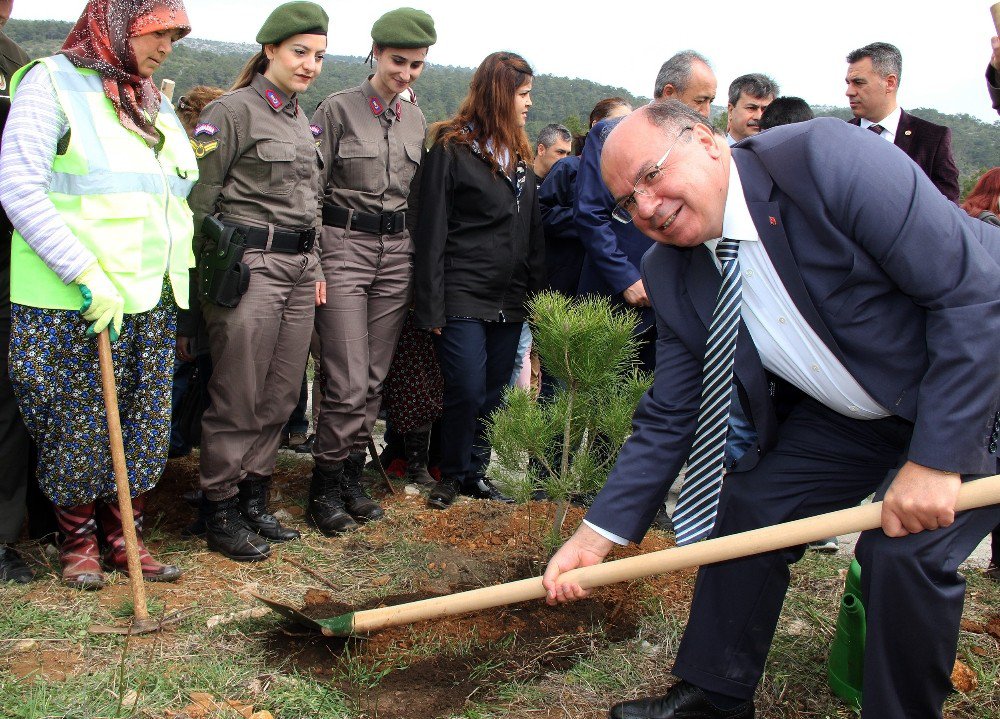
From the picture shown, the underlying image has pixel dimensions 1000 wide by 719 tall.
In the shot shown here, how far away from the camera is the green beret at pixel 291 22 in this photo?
358 cm

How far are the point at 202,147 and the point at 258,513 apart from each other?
1.54 meters

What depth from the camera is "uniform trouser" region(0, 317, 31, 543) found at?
3.15m

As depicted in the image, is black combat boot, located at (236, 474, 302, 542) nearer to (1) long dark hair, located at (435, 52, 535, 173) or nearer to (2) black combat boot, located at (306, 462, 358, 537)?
(2) black combat boot, located at (306, 462, 358, 537)

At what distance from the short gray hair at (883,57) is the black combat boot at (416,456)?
10.3 feet

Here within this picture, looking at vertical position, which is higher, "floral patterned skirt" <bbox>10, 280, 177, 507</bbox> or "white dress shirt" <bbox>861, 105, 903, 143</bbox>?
"white dress shirt" <bbox>861, 105, 903, 143</bbox>

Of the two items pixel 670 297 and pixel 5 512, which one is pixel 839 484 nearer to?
pixel 670 297

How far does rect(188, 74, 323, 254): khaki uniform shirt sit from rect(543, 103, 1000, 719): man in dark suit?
5.53 ft

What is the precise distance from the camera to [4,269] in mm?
3152

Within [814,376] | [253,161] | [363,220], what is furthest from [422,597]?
[253,161]

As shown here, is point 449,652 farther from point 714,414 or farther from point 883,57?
point 883,57

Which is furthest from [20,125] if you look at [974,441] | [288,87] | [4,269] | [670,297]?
[974,441]

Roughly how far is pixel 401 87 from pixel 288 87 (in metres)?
0.62

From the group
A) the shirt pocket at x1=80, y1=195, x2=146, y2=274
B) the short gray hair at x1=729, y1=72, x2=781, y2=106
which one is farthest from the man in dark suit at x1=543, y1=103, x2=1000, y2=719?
the short gray hair at x1=729, y1=72, x2=781, y2=106

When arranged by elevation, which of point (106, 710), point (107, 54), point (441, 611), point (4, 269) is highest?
point (107, 54)
